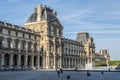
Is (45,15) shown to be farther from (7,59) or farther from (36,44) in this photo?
(7,59)

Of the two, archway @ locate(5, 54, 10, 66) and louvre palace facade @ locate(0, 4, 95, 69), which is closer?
archway @ locate(5, 54, 10, 66)

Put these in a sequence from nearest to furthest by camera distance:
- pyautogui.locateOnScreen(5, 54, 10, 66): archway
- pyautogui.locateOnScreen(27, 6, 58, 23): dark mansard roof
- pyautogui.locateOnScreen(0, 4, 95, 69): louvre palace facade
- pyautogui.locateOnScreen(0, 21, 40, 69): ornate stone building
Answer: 1. pyautogui.locateOnScreen(0, 21, 40, 69): ornate stone building
2. pyautogui.locateOnScreen(5, 54, 10, 66): archway
3. pyautogui.locateOnScreen(0, 4, 95, 69): louvre palace facade
4. pyautogui.locateOnScreen(27, 6, 58, 23): dark mansard roof

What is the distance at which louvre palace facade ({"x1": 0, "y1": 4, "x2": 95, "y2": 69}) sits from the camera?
270 feet

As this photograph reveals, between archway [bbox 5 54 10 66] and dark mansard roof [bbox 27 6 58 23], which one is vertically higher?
dark mansard roof [bbox 27 6 58 23]

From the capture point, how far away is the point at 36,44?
9850cm

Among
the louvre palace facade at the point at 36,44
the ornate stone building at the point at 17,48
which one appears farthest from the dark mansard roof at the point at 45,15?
the ornate stone building at the point at 17,48

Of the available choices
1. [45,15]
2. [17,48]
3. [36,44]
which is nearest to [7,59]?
[17,48]

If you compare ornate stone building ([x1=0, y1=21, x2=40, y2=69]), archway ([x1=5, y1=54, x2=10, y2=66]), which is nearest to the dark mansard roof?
ornate stone building ([x1=0, y1=21, x2=40, y2=69])

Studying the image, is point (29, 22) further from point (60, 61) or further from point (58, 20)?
point (60, 61)

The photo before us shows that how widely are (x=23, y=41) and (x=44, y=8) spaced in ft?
66.5

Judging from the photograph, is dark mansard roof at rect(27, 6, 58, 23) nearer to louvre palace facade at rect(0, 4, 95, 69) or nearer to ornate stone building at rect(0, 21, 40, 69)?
louvre palace facade at rect(0, 4, 95, 69)

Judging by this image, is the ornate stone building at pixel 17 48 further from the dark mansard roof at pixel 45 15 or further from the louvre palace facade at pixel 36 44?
the dark mansard roof at pixel 45 15

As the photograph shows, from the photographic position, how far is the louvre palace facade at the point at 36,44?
270 feet

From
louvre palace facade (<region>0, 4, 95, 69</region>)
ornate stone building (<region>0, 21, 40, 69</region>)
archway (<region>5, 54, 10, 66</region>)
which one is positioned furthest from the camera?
louvre palace facade (<region>0, 4, 95, 69</region>)
